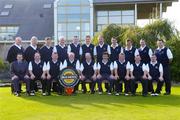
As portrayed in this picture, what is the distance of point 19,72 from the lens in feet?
41.5

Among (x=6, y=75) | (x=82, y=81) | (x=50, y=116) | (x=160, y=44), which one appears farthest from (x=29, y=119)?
(x=6, y=75)

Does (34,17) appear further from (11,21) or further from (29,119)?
(29,119)

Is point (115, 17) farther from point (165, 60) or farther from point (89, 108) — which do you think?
point (89, 108)

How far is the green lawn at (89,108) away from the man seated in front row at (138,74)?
0.54m

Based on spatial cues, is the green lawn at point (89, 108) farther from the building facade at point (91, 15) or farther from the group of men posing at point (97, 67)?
the building facade at point (91, 15)

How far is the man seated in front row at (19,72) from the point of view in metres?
12.5

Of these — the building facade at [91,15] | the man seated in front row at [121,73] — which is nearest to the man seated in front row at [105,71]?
the man seated in front row at [121,73]

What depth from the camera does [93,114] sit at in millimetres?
8664

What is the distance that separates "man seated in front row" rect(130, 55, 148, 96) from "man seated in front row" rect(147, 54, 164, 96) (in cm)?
20

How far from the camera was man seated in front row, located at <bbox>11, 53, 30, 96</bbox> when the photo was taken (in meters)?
12.5

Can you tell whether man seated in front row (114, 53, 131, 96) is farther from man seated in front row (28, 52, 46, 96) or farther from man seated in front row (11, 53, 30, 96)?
man seated in front row (11, 53, 30, 96)

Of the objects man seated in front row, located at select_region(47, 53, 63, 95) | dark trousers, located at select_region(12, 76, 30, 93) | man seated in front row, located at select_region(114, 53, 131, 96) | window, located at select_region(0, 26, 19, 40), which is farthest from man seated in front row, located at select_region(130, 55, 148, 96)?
window, located at select_region(0, 26, 19, 40)

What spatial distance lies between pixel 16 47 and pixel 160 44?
4.32 meters

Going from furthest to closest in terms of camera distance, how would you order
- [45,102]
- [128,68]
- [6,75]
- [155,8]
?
[155,8] → [6,75] → [128,68] → [45,102]
